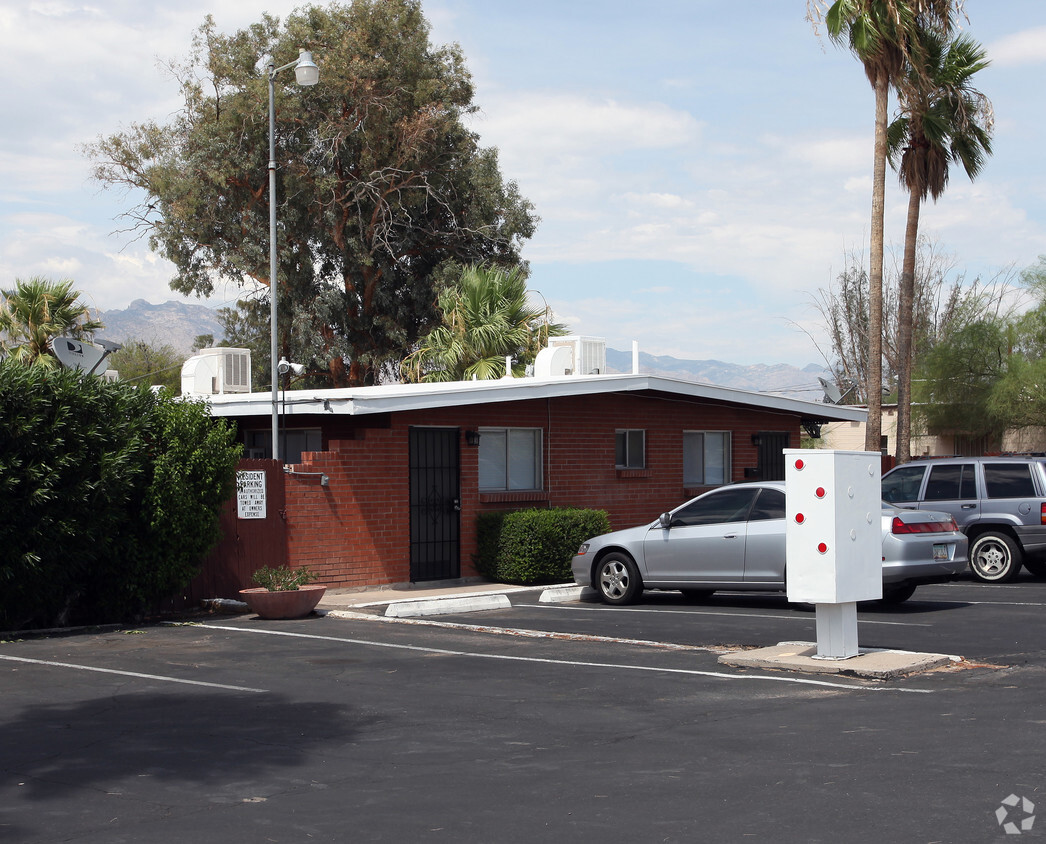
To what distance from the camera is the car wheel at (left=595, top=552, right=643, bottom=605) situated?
1563 cm

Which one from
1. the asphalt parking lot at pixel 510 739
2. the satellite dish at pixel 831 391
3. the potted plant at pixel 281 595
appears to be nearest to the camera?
the asphalt parking lot at pixel 510 739

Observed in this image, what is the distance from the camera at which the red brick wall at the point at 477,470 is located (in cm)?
1653

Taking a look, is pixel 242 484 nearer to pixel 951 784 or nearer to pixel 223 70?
pixel 951 784

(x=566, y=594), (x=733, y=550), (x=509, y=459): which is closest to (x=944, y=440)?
(x=509, y=459)

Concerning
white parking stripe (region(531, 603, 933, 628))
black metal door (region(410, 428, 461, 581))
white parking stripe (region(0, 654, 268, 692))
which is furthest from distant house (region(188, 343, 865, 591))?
white parking stripe (region(0, 654, 268, 692))

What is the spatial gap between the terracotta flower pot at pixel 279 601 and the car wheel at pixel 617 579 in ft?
12.7

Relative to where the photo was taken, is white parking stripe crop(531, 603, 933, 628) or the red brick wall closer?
white parking stripe crop(531, 603, 933, 628)

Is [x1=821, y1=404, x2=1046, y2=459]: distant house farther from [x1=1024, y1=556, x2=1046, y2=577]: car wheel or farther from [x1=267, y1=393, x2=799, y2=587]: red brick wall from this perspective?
[x1=1024, y1=556, x2=1046, y2=577]: car wheel

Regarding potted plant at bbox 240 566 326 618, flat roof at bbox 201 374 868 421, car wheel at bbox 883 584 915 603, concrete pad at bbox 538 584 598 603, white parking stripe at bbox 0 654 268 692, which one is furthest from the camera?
concrete pad at bbox 538 584 598 603

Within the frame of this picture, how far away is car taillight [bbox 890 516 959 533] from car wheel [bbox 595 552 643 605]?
3.35m

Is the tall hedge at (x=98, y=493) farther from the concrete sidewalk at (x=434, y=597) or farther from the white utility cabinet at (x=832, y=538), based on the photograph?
the white utility cabinet at (x=832, y=538)

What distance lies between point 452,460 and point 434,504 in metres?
0.77

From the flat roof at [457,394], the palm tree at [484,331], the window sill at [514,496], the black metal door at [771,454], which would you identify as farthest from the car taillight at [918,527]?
the palm tree at [484,331]

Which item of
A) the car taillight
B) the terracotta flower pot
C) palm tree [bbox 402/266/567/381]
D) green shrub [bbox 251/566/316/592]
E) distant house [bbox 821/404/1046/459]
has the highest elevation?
palm tree [bbox 402/266/567/381]
